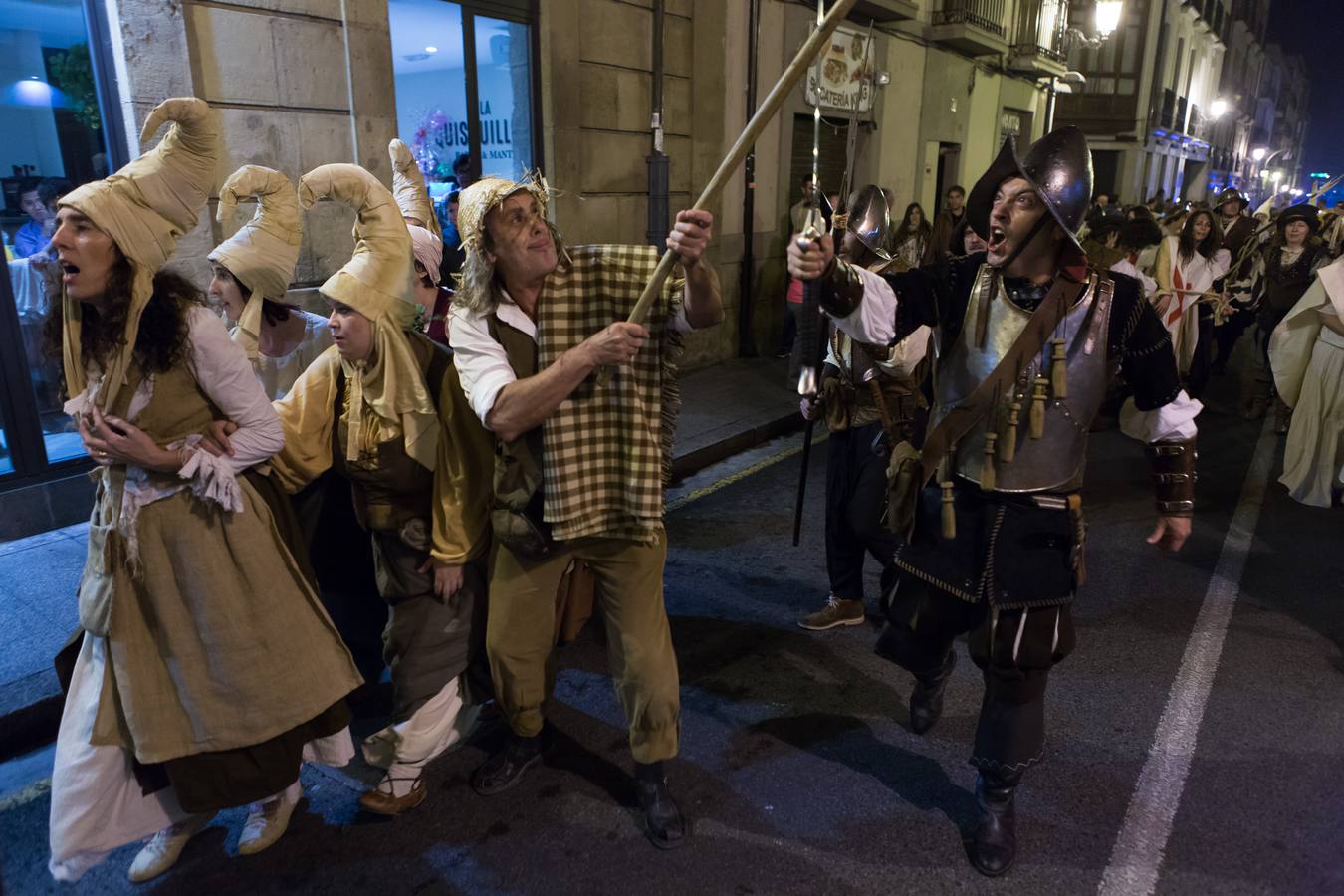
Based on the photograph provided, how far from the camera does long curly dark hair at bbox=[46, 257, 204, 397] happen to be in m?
2.25

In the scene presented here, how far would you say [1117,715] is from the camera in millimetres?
3533

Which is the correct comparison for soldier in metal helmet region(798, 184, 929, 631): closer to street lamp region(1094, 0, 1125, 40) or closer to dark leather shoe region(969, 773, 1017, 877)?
dark leather shoe region(969, 773, 1017, 877)

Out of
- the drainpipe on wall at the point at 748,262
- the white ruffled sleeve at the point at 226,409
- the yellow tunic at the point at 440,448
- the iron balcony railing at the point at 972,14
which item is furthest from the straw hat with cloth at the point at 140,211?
the iron balcony railing at the point at 972,14

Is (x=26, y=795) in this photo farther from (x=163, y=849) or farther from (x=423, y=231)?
(x=423, y=231)

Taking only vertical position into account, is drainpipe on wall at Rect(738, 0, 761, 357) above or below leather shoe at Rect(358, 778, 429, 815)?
above

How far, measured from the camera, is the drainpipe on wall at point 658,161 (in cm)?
807

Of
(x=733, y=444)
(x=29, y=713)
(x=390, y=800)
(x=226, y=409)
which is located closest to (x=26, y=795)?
(x=29, y=713)

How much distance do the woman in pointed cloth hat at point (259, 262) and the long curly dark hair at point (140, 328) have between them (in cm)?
52

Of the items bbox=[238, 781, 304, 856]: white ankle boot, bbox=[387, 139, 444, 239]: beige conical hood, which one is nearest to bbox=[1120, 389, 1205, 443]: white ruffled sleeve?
bbox=[238, 781, 304, 856]: white ankle boot

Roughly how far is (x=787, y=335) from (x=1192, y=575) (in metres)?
6.46

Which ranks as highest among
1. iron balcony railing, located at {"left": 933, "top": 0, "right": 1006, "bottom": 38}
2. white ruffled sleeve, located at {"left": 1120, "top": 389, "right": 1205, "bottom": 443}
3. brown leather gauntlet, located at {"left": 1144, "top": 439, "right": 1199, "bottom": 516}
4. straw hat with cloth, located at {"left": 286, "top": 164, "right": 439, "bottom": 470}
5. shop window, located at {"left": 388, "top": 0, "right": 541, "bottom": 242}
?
iron balcony railing, located at {"left": 933, "top": 0, "right": 1006, "bottom": 38}

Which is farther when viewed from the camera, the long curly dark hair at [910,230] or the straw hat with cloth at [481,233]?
the long curly dark hair at [910,230]

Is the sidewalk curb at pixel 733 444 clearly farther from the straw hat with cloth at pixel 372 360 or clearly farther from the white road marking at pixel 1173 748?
the straw hat with cloth at pixel 372 360

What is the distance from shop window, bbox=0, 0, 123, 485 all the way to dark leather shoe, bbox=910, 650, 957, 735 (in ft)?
16.9
